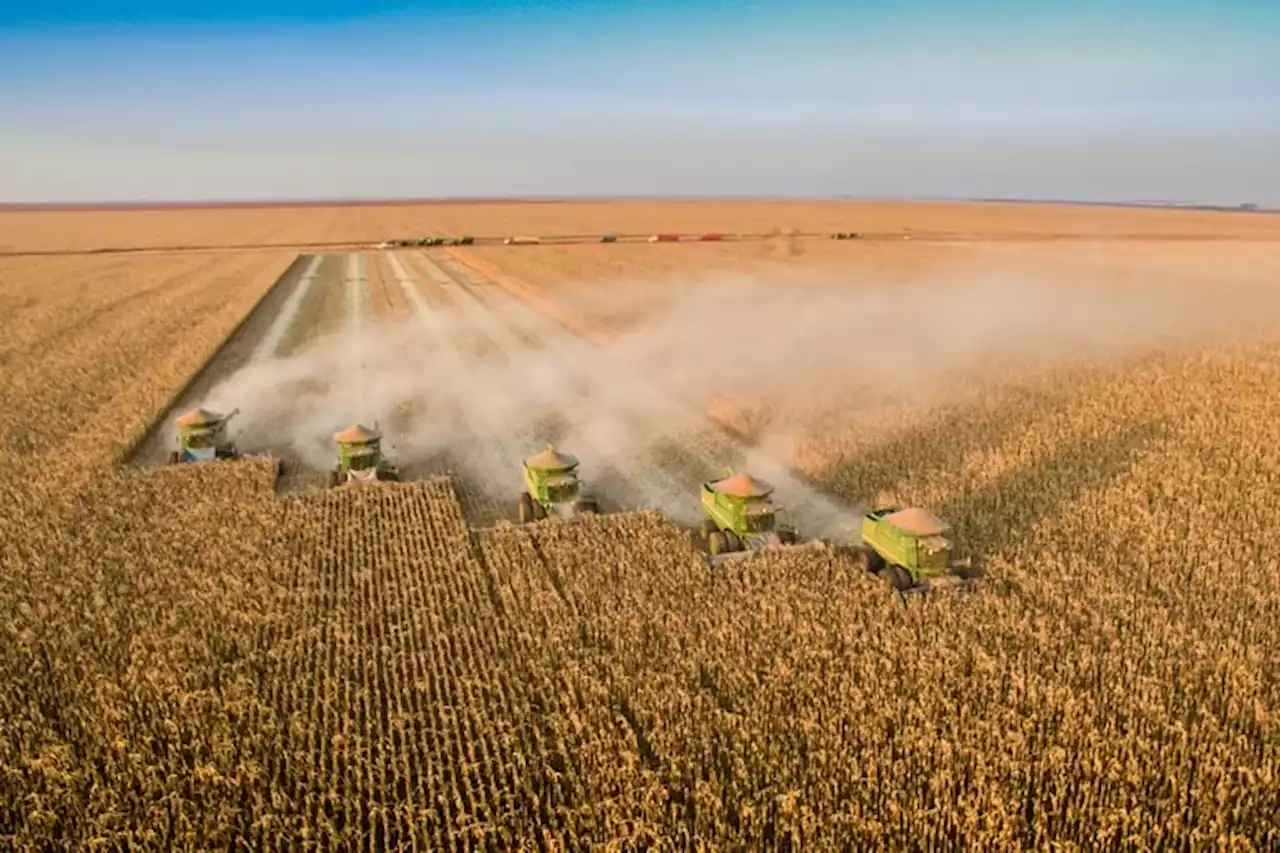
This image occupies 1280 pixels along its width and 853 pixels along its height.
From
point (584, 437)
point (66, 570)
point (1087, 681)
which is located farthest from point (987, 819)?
point (584, 437)

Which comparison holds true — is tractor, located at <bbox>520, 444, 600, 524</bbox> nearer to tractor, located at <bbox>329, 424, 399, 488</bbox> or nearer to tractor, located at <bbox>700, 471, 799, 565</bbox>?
tractor, located at <bbox>700, 471, 799, 565</bbox>

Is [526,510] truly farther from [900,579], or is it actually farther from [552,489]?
[900,579]

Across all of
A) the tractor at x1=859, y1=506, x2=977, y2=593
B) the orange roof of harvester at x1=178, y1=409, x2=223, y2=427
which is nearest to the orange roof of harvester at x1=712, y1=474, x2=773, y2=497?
the tractor at x1=859, y1=506, x2=977, y2=593

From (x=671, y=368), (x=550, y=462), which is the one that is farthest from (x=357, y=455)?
(x=671, y=368)

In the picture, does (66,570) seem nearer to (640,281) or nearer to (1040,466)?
(1040,466)

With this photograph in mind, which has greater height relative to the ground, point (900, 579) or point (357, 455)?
point (357, 455)

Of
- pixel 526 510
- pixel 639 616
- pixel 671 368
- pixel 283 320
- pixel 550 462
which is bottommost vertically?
pixel 639 616
